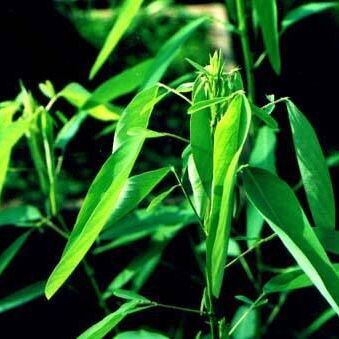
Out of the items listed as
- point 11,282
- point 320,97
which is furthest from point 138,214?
point 320,97

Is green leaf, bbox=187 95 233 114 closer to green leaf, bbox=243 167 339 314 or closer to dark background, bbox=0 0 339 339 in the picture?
green leaf, bbox=243 167 339 314

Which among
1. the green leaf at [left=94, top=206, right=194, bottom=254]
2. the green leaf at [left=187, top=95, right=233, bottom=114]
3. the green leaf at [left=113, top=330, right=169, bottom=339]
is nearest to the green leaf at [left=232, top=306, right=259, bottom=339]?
the green leaf at [left=94, top=206, right=194, bottom=254]

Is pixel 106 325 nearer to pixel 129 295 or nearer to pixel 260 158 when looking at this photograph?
pixel 129 295

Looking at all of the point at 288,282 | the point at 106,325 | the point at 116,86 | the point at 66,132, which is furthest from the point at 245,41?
the point at 106,325

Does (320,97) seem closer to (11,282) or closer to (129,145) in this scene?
(11,282)

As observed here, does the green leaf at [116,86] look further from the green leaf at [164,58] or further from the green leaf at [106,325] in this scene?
the green leaf at [106,325]

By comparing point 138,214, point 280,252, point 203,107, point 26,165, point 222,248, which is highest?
point 203,107
